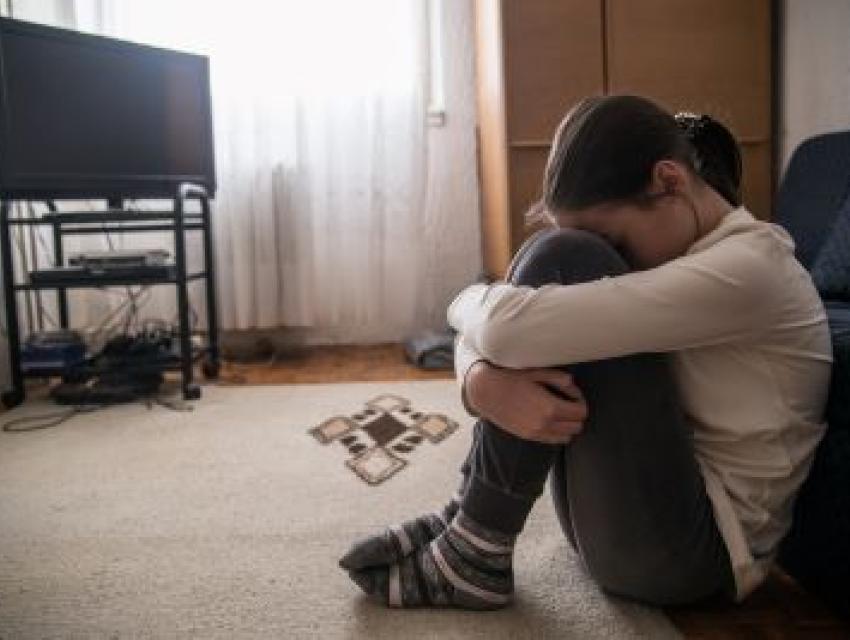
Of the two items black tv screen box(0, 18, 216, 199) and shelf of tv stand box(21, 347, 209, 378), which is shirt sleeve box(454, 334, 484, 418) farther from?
black tv screen box(0, 18, 216, 199)

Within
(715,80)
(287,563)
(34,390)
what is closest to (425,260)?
(715,80)

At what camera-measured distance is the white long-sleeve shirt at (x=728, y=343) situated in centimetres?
73

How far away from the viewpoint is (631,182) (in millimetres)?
779

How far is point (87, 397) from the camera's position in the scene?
7.16 ft

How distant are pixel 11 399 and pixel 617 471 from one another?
2003 millimetres

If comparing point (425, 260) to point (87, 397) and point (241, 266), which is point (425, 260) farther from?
point (87, 397)

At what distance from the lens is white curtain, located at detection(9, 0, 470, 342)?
9.23ft

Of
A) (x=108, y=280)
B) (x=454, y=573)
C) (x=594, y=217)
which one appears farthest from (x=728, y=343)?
(x=108, y=280)

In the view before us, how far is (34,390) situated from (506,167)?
172 centimetres

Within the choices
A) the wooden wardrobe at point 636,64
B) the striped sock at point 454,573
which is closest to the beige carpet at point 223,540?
the striped sock at point 454,573

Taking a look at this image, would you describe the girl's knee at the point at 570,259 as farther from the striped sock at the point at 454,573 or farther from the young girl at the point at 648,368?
the striped sock at the point at 454,573

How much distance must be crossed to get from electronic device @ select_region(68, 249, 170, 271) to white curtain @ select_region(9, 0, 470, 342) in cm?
60

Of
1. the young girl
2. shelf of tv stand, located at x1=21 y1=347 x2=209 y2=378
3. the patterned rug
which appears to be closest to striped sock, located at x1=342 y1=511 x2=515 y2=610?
the young girl

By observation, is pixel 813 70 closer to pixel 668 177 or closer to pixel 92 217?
pixel 668 177
